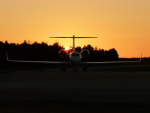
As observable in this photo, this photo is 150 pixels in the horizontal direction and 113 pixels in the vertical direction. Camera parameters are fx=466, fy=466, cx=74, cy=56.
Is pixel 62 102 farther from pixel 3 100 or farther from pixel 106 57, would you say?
pixel 106 57

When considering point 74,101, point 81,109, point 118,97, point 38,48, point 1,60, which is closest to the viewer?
point 81,109

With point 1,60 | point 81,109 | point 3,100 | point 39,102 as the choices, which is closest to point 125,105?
point 81,109

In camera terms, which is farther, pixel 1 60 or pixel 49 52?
pixel 49 52

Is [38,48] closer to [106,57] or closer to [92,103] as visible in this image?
[106,57]

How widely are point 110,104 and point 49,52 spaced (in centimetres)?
10140

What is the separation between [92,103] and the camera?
617 inches

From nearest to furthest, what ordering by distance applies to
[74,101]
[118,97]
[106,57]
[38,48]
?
[74,101], [118,97], [38,48], [106,57]

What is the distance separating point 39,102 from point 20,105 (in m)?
1.01

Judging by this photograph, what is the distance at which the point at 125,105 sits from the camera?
49.4 ft

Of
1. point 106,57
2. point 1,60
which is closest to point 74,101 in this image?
point 1,60

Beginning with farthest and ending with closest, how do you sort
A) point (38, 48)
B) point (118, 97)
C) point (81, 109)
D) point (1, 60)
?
1. point (38, 48)
2. point (1, 60)
3. point (118, 97)
4. point (81, 109)

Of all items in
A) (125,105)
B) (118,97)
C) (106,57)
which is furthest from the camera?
(106,57)

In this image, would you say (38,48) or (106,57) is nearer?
(38,48)

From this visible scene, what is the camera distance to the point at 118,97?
1767 cm
